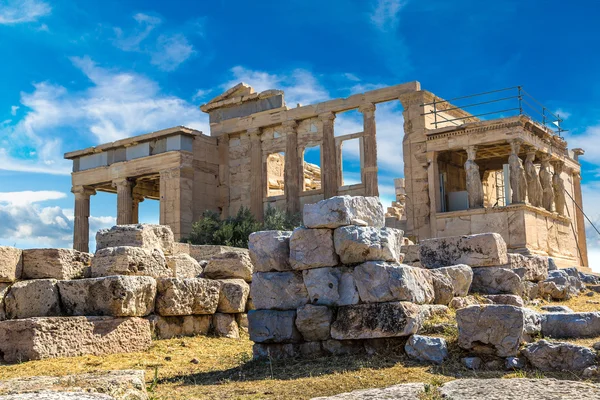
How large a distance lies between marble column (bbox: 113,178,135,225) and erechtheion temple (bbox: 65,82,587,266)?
0.18 ft

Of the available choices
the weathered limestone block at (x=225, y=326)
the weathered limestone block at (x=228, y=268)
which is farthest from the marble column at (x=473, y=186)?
the weathered limestone block at (x=225, y=326)

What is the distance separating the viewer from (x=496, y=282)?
11.1 m

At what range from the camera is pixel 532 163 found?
72.5 feet

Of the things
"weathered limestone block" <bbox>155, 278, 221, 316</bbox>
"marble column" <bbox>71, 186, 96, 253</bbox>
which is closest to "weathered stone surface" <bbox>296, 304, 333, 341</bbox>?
"weathered limestone block" <bbox>155, 278, 221, 316</bbox>

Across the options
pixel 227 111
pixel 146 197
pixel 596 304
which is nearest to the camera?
pixel 596 304

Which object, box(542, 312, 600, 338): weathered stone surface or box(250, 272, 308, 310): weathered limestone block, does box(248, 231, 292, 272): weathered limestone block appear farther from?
box(542, 312, 600, 338): weathered stone surface

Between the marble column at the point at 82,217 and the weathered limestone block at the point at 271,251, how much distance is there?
20940 millimetres

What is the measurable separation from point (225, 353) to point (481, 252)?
15.0 feet

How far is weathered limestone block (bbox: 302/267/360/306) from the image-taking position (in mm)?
7793

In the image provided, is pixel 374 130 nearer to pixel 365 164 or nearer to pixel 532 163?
pixel 365 164

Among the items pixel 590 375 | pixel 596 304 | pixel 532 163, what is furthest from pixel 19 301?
pixel 532 163

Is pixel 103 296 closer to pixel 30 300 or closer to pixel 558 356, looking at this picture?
pixel 30 300

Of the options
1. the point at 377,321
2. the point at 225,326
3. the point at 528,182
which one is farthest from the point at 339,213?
the point at 528,182

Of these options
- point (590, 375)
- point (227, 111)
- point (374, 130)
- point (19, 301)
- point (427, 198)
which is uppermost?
point (227, 111)
